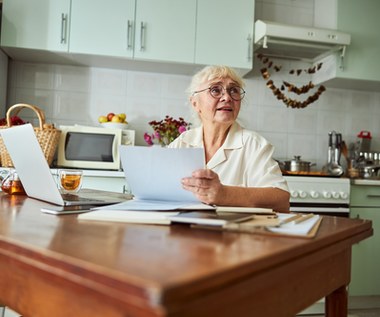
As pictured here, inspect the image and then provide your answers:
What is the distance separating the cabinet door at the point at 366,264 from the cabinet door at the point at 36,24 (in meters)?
2.22

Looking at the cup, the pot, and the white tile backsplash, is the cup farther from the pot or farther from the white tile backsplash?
the pot

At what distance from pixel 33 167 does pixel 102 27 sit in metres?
1.87

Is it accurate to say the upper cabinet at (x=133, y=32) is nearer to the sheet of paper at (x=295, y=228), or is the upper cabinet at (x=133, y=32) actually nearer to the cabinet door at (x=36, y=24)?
the cabinet door at (x=36, y=24)

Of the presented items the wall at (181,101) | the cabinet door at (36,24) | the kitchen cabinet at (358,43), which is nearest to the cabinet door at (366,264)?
the wall at (181,101)

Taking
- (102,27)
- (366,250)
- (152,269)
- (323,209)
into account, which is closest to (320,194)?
(323,209)

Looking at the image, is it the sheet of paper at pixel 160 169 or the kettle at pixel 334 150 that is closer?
the sheet of paper at pixel 160 169

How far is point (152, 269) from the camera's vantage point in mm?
424

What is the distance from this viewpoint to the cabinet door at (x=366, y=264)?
2713mm

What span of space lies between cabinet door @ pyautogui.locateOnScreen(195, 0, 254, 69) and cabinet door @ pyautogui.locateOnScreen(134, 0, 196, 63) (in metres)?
0.06

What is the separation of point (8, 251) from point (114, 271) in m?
0.22

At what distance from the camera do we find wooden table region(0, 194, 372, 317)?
0.39 m

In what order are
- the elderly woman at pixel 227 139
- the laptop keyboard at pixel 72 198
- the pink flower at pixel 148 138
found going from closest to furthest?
the laptop keyboard at pixel 72 198 < the elderly woman at pixel 227 139 < the pink flower at pixel 148 138

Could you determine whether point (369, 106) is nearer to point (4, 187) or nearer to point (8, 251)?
point (4, 187)

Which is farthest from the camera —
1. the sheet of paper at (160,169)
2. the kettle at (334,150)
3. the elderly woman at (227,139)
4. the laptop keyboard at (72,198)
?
the kettle at (334,150)
